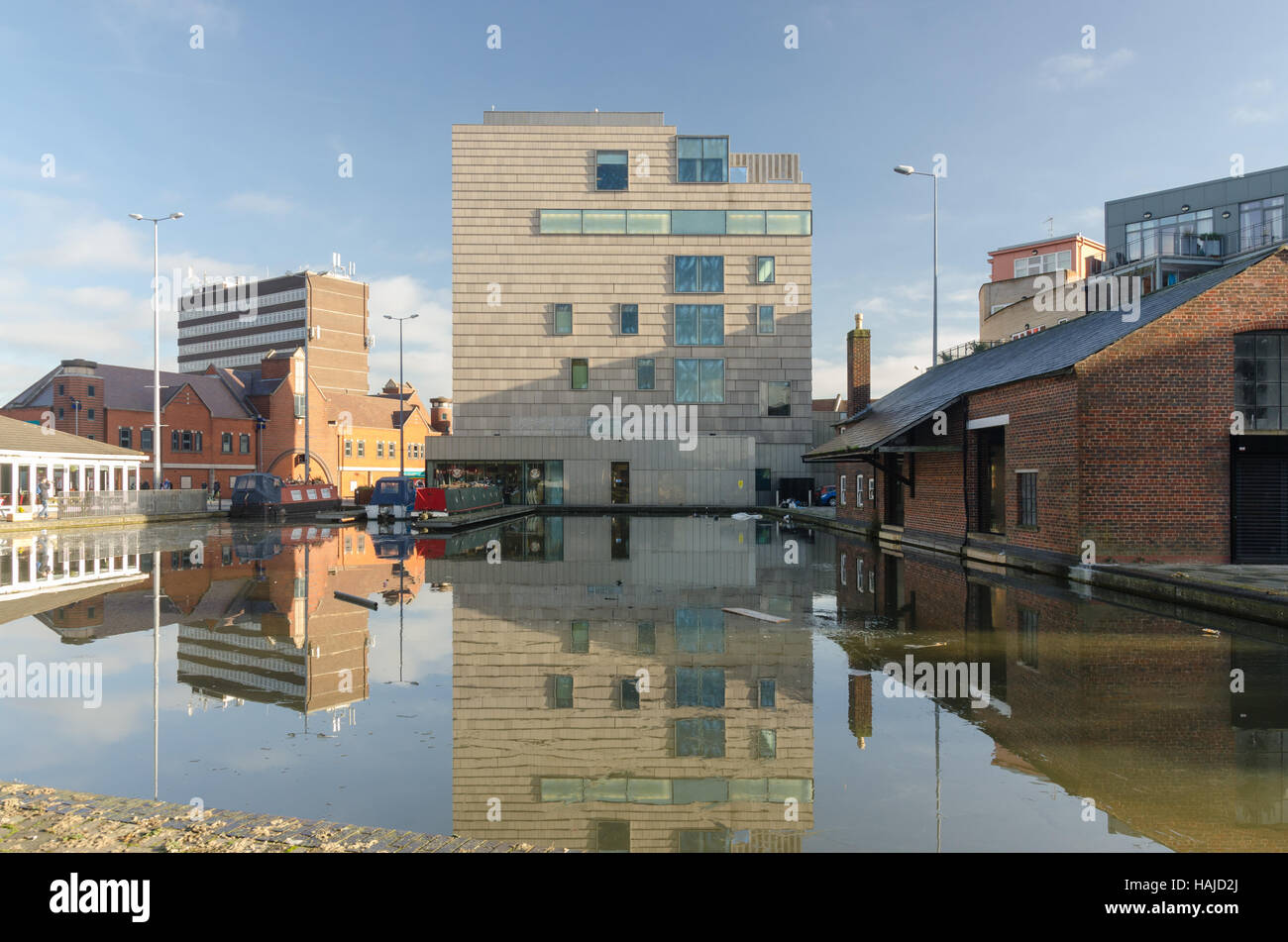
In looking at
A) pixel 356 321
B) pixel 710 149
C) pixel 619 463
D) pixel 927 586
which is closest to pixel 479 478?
pixel 619 463

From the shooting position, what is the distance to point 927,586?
50.7 feet

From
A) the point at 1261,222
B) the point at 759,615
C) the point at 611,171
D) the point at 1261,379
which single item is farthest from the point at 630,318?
the point at 1261,222

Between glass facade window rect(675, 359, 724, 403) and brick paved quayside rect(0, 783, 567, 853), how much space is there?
46.7m

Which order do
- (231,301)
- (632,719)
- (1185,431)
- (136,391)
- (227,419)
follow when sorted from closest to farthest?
(632,719), (1185,431), (136,391), (227,419), (231,301)

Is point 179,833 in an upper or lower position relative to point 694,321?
lower

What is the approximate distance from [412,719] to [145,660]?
4.59 metres

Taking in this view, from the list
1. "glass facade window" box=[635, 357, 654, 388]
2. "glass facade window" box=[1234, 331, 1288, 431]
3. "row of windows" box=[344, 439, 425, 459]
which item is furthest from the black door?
"row of windows" box=[344, 439, 425, 459]

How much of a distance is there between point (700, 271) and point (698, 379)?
7320 mm

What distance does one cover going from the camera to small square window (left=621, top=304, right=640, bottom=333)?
5053 centimetres

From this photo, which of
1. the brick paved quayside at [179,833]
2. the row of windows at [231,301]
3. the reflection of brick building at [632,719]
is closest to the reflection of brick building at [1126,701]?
the reflection of brick building at [632,719]

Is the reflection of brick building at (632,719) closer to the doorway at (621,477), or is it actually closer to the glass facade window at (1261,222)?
the doorway at (621,477)

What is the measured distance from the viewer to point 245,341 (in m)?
109

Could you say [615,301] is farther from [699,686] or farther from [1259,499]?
[699,686]
